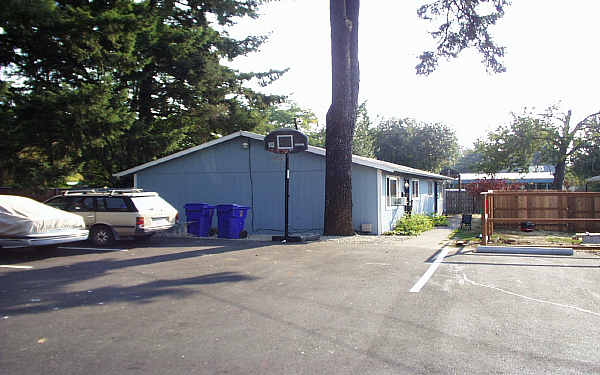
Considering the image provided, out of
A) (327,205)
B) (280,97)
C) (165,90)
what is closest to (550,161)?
(280,97)

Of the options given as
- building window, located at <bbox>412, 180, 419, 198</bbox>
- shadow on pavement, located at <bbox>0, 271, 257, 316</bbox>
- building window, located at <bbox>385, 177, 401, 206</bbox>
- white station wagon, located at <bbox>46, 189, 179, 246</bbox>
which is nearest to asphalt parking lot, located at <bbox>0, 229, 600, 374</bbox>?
shadow on pavement, located at <bbox>0, 271, 257, 316</bbox>

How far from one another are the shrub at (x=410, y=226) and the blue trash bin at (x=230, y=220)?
5385 millimetres

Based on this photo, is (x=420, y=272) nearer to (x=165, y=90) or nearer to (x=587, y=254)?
(x=587, y=254)

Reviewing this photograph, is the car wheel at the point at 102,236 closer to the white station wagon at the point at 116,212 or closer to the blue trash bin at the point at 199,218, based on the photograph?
the white station wagon at the point at 116,212

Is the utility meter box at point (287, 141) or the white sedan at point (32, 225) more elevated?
the utility meter box at point (287, 141)

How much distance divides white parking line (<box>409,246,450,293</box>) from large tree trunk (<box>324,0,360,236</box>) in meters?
4.01

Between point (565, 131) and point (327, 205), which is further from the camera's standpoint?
point (565, 131)

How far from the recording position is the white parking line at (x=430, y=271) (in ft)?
24.8

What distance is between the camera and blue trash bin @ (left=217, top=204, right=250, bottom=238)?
15.4 meters

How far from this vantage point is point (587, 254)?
37.3 feet

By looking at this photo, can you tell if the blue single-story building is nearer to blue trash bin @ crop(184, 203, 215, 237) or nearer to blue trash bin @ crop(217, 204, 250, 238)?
blue trash bin @ crop(217, 204, 250, 238)

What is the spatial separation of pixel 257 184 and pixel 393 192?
19.1ft

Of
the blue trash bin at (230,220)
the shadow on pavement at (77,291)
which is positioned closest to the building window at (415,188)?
the blue trash bin at (230,220)

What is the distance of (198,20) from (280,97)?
5684mm
